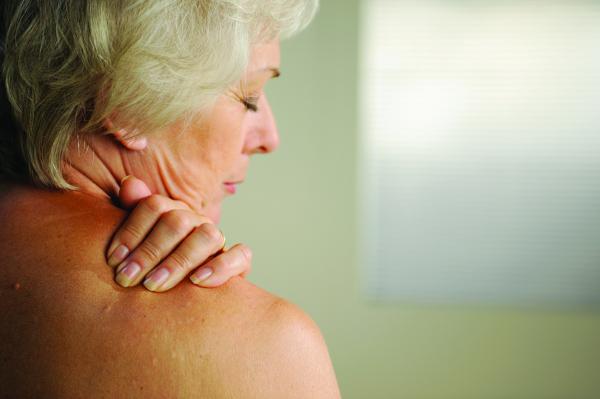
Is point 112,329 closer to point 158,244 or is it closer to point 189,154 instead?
point 158,244

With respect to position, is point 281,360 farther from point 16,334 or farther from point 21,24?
point 21,24

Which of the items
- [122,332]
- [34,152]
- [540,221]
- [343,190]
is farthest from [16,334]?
[540,221]

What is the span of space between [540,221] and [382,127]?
1.14 m

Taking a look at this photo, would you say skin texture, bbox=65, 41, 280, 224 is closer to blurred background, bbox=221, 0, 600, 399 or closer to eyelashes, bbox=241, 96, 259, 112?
eyelashes, bbox=241, 96, 259, 112

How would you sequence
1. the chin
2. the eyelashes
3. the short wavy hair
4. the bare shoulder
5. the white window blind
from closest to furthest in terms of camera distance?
the bare shoulder
the short wavy hair
the eyelashes
the chin
the white window blind

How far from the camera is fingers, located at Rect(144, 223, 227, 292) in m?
0.83

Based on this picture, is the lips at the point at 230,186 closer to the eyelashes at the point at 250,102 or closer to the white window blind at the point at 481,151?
the eyelashes at the point at 250,102

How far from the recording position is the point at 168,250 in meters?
0.88

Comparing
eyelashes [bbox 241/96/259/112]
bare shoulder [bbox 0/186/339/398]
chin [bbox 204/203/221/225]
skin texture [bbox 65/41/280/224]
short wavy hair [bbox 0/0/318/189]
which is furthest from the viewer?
chin [bbox 204/203/221/225]

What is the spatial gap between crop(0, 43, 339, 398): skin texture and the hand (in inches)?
0.6

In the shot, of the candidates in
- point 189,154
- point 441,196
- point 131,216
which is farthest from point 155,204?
point 441,196

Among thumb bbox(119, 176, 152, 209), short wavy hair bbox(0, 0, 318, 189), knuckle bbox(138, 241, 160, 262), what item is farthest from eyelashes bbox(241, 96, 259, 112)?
knuckle bbox(138, 241, 160, 262)

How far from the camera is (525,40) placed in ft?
13.5

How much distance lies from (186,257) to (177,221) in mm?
61
